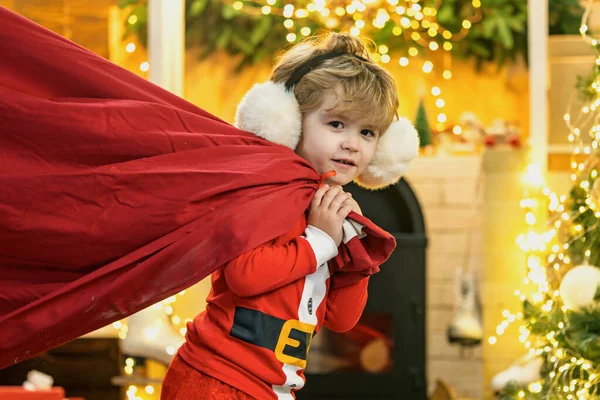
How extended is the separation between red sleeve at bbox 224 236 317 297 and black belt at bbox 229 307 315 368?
0.20ft

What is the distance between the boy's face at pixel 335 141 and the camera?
5.76 feet

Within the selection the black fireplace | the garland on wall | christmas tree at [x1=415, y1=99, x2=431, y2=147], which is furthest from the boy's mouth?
the garland on wall

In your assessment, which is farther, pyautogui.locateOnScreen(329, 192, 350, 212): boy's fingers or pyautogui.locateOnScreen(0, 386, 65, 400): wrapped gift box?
pyautogui.locateOnScreen(0, 386, 65, 400): wrapped gift box

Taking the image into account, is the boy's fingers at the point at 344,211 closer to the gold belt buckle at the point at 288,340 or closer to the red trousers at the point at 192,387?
the gold belt buckle at the point at 288,340

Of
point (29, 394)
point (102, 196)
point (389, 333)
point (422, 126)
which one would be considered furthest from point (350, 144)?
point (422, 126)

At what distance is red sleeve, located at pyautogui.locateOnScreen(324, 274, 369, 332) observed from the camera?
181cm

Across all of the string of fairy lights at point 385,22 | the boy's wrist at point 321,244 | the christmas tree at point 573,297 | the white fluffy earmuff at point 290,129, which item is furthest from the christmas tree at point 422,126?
the boy's wrist at point 321,244

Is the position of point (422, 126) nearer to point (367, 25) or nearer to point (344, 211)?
point (367, 25)

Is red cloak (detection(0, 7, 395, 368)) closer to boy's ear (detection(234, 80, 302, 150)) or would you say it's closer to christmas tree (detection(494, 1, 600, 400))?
boy's ear (detection(234, 80, 302, 150))

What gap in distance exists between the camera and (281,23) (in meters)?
4.41

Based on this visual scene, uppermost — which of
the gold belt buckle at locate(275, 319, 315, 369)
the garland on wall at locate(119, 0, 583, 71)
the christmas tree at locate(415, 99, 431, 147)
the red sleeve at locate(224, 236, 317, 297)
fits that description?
the garland on wall at locate(119, 0, 583, 71)

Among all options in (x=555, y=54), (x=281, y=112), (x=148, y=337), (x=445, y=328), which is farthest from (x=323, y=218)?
(x=445, y=328)

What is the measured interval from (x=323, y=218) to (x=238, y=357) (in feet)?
0.96

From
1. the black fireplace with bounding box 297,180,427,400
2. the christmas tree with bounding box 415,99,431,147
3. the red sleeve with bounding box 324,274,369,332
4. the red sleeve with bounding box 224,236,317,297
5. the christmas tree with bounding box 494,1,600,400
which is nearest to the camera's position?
the red sleeve with bounding box 224,236,317,297
